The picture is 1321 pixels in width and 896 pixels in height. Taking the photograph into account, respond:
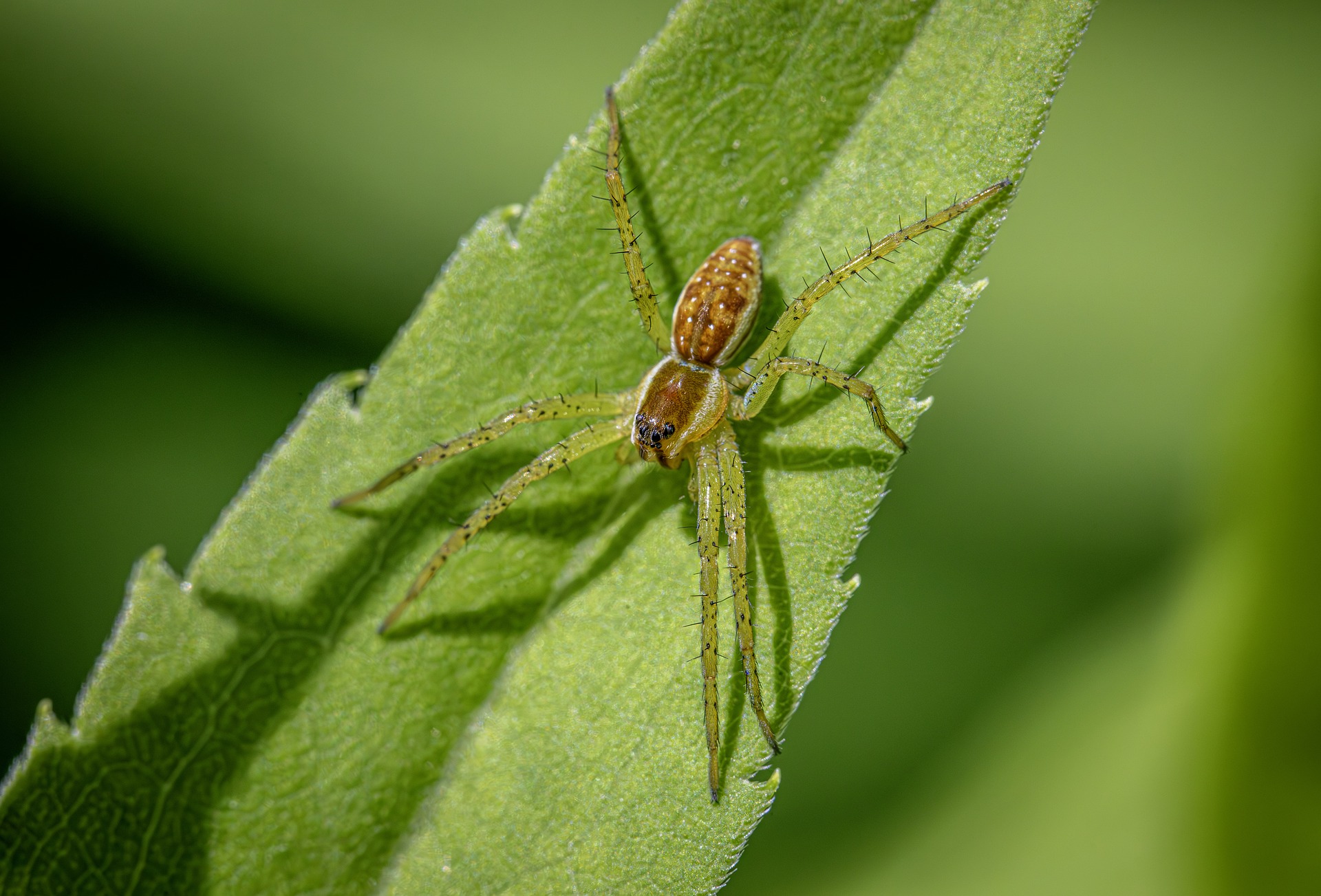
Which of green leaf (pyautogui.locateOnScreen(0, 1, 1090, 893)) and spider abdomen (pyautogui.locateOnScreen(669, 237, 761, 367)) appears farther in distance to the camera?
spider abdomen (pyautogui.locateOnScreen(669, 237, 761, 367))

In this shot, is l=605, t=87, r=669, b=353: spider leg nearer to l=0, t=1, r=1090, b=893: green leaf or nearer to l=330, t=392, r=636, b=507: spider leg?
l=0, t=1, r=1090, b=893: green leaf

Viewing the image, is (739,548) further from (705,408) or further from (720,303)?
(720,303)

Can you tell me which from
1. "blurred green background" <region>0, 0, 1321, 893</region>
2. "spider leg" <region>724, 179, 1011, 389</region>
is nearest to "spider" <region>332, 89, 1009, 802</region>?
"spider leg" <region>724, 179, 1011, 389</region>

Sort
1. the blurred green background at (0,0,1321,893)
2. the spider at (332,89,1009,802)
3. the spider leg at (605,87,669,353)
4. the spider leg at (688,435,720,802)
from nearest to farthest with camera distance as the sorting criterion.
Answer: the spider leg at (688,435,720,802) < the spider at (332,89,1009,802) < the spider leg at (605,87,669,353) < the blurred green background at (0,0,1321,893)

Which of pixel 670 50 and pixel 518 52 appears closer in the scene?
pixel 670 50

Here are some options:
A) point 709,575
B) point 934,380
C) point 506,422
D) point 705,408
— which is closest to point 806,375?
point 705,408

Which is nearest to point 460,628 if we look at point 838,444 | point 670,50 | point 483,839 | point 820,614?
point 483,839

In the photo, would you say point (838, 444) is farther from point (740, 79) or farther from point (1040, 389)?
point (1040, 389)
